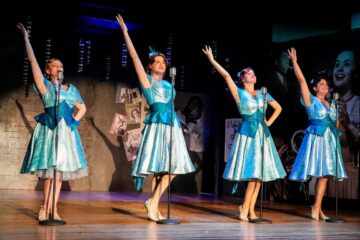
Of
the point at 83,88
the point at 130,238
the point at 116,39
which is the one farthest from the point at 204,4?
the point at 130,238

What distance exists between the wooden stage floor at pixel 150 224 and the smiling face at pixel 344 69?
5.97ft

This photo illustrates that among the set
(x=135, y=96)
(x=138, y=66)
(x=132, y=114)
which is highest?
(x=135, y=96)

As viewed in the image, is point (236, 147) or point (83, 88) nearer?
point (236, 147)

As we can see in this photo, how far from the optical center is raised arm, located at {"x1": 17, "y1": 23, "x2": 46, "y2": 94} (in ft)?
15.2

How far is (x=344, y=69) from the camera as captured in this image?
25.2ft

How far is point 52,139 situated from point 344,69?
4.65m

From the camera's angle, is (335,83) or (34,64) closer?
(34,64)

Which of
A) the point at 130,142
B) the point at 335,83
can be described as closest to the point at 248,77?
the point at 335,83

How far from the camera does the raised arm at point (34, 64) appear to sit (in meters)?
4.63

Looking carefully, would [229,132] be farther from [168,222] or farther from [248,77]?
[168,222]

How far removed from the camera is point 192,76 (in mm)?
10312

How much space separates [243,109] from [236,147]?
16.1 inches

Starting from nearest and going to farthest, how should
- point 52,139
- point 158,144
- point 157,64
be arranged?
point 52,139 < point 158,144 < point 157,64

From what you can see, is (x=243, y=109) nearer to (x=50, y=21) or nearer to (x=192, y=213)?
(x=192, y=213)
